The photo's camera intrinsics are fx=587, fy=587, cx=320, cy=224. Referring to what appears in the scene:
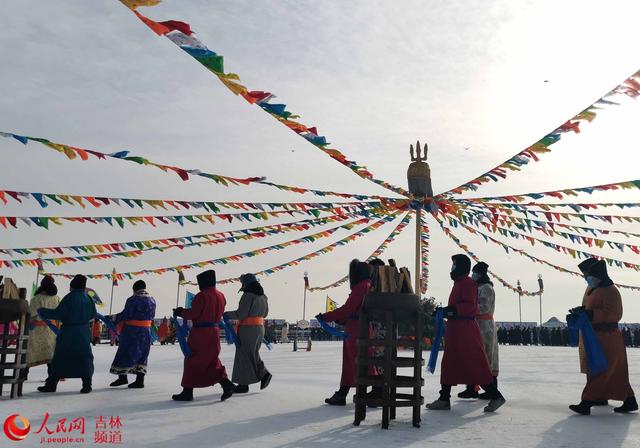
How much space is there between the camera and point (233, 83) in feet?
21.3

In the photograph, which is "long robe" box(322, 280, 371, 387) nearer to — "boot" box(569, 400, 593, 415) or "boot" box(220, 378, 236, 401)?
"boot" box(220, 378, 236, 401)

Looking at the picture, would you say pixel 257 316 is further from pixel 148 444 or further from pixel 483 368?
pixel 148 444

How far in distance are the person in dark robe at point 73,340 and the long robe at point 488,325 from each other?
5633 mm

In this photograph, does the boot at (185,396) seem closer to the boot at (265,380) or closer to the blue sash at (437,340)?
the boot at (265,380)

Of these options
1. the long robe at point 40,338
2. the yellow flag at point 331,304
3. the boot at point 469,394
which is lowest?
the boot at point 469,394

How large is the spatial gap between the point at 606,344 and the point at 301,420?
A: 3.87 m

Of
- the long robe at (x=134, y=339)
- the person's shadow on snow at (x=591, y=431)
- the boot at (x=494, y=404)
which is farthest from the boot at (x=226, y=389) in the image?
the person's shadow on snow at (x=591, y=431)

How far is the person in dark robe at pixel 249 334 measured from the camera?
28.1ft

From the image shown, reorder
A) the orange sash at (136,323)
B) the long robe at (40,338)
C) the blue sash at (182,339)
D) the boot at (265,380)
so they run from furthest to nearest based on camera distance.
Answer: the long robe at (40,338), the orange sash at (136,323), the boot at (265,380), the blue sash at (182,339)

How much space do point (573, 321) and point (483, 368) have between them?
4.83ft

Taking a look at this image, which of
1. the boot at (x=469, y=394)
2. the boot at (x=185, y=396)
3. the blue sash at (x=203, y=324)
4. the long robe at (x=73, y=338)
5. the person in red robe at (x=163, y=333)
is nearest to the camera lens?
the boot at (x=185, y=396)

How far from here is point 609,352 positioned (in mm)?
7129

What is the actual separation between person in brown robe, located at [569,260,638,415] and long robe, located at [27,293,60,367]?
807 centimetres

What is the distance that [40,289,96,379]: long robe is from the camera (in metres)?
8.23
